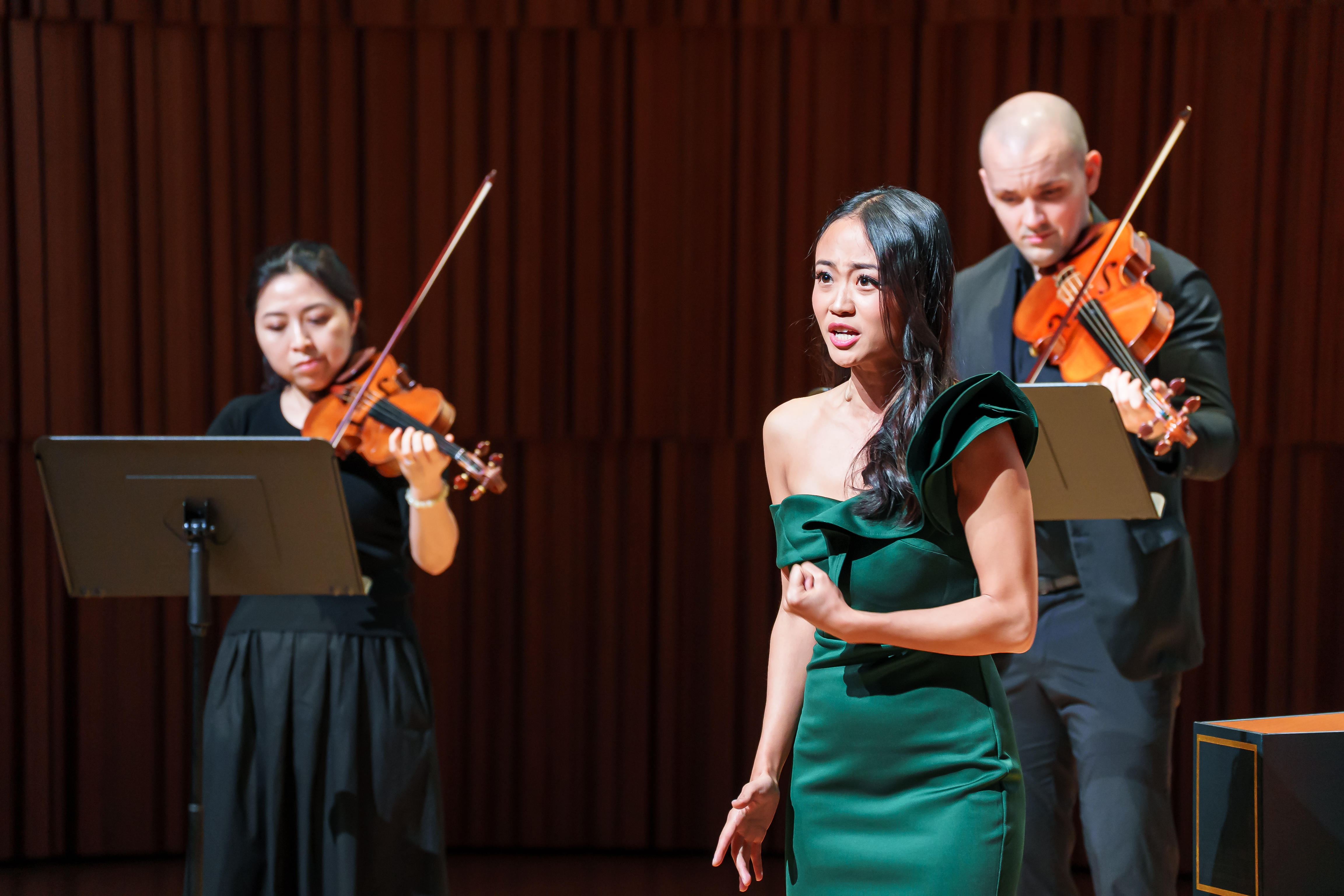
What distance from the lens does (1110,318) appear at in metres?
2.33

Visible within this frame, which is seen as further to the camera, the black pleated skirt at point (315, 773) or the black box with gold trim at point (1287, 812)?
the black pleated skirt at point (315, 773)

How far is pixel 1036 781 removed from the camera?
2512 millimetres

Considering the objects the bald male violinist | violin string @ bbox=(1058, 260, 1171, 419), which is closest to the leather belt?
the bald male violinist

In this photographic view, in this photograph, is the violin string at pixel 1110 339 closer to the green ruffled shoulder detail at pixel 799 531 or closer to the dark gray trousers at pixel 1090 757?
the dark gray trousers at pixel 1090 757

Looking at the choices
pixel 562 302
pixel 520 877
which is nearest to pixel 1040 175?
pixel 562 302

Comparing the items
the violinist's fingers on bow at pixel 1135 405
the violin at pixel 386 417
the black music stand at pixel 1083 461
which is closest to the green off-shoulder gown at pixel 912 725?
the black music stand at pixel 1083 461

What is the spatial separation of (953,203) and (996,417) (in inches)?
103

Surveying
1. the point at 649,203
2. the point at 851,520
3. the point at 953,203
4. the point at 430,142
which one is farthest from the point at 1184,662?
the point at 430,142

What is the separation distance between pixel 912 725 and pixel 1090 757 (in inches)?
46.0

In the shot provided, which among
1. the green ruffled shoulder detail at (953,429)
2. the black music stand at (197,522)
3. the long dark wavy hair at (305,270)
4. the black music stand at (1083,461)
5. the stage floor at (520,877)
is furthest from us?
the stage floor at (520,877)

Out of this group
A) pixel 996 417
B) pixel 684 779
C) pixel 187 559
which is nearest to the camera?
pixel 996 417

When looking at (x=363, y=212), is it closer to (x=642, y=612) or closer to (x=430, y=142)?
(x=430, y=142)

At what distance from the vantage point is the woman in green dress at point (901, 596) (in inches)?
54.4

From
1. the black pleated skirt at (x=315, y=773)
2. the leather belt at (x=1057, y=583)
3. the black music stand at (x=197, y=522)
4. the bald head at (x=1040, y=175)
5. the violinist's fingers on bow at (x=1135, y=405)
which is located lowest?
the black pleated skirt at (x=315, y=773)
